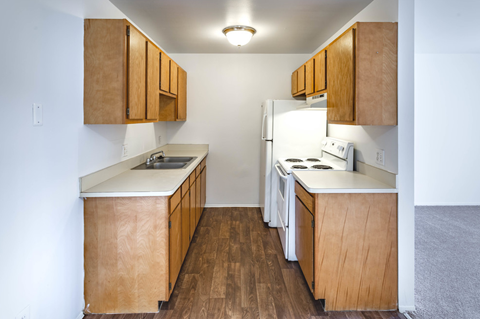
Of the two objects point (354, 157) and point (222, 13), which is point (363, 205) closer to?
point (354, 157)

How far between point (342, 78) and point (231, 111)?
263 cm

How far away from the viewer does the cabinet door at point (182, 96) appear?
4.24m

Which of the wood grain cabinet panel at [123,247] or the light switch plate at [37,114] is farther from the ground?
the light switch plate at [37,114]

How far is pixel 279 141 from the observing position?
13.3 feet

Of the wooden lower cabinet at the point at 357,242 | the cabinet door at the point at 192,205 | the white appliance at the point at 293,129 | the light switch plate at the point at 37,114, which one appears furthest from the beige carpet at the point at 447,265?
the light switch plate at the point at 37,114

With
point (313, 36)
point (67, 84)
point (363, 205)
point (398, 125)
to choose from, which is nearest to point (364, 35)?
point (398, 125)

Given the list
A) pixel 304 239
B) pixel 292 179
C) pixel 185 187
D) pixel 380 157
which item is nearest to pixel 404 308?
pixel 304 239

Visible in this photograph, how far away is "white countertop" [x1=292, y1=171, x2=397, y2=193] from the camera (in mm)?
2258

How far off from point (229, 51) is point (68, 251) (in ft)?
11.9

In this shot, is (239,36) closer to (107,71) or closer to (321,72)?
(321,72)

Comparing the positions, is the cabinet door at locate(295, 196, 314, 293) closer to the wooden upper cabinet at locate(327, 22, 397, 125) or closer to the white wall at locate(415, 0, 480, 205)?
the wooden upper cabinet at locate(327, 22, 397, 125)

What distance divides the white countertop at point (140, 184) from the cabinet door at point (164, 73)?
0.94 m

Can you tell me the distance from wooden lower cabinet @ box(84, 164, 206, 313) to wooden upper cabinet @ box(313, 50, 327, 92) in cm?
191

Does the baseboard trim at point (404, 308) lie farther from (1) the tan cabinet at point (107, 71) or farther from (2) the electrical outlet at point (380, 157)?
(1) the tan cabinet at point (107, 71)
